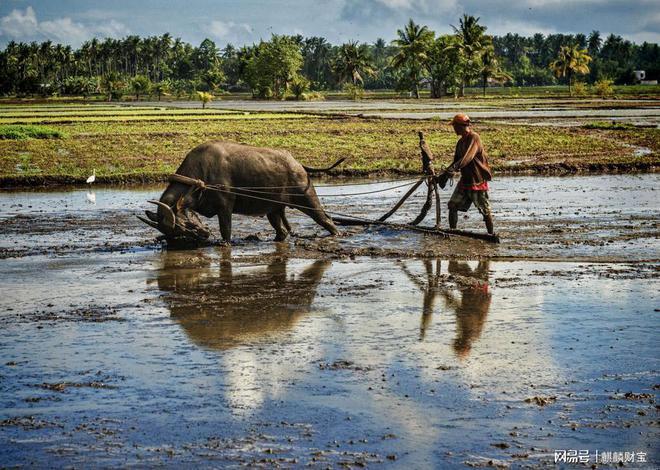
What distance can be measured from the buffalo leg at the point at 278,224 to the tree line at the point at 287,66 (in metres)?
69.2

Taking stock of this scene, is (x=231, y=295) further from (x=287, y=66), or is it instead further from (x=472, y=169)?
(x=287, y=66)

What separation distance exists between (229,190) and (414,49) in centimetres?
7331

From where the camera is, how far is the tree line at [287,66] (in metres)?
83.8

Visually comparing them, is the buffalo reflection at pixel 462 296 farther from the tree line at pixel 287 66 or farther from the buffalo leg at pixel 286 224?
the tree line at pixel 287 66

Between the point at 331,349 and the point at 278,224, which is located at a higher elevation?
the point at 278,224

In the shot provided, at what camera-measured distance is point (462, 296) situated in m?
9.55

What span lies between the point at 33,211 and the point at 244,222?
13.4 ft

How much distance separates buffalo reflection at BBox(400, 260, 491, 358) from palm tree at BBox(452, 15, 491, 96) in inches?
2860

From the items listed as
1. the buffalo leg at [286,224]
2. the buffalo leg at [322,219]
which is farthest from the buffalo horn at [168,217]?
the buffalo leg at [322,219]

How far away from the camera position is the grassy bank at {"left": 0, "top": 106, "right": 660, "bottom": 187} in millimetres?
22000

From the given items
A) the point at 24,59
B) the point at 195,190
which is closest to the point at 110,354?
the point at 195,190

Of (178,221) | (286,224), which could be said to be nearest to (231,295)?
(178,221)
